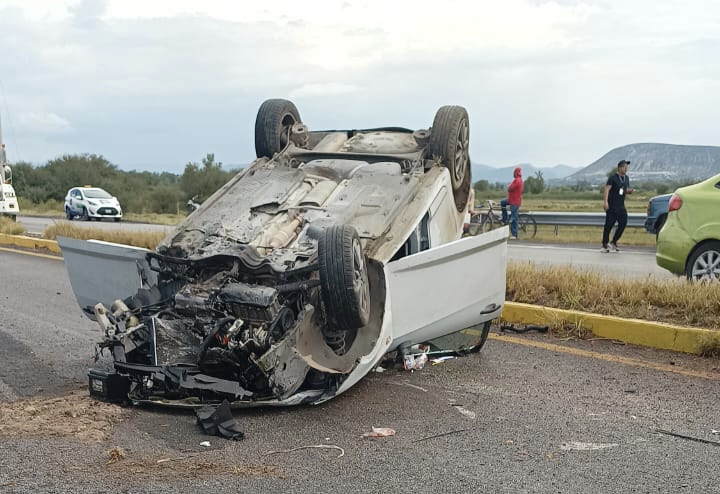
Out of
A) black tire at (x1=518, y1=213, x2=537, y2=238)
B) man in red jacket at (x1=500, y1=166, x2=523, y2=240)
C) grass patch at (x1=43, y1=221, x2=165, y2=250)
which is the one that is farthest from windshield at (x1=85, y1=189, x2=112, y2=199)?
man in red jacket at (x1=500, y1=166, x2=523, y2=240)

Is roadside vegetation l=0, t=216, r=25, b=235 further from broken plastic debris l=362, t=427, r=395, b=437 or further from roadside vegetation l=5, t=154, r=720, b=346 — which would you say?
broken plastic debris l=362, t=427, r=395, b=437

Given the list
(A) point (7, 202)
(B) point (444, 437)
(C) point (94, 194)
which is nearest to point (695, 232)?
(B) point (444, 437)

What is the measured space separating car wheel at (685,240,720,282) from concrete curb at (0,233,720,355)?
105 inches

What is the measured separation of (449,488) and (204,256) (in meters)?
2.29

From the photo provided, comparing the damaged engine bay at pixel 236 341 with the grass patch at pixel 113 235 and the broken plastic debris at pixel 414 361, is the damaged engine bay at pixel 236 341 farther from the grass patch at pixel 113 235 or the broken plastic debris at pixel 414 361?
the grass patch at pixel 113 235

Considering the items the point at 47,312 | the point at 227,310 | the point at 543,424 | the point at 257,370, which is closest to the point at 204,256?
the point at 227,310

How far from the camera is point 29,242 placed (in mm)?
15672

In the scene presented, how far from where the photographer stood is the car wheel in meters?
9.07

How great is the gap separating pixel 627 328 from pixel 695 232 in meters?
3.05

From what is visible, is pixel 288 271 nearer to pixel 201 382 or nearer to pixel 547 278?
pixel 201 382

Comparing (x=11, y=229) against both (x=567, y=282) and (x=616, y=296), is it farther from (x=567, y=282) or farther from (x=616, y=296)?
(x=616, y=296)

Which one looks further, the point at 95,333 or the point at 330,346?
the point at 95,333

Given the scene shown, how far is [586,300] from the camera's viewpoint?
751 centimetres

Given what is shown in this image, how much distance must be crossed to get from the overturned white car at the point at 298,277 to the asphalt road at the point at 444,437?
0.90 ft
